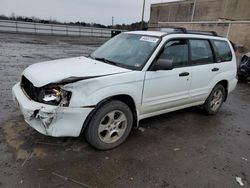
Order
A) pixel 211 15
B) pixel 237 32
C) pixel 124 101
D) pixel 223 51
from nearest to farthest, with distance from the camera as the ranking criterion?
1. pixel 124 101
2. pixel 223 51
3. pixel 237 32
4. pixel 211 15

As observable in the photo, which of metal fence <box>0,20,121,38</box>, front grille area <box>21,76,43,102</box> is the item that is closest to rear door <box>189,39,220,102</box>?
front grille area <box>21,76,43,102</box>

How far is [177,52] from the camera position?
398cm

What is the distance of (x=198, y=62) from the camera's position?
431cm

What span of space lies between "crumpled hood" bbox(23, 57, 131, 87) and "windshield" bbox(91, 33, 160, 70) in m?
0.23

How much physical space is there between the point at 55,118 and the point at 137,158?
1.28 metres

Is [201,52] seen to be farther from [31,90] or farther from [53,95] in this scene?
[31,90]

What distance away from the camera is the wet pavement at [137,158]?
2.68 meters

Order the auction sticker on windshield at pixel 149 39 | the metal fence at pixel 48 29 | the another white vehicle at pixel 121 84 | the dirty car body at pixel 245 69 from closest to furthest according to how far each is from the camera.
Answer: the another white vehicle at pixel 121 84 < the auction sticker on windshield at pixel 149 39 < the dirty car body at pixel 245 69 < the metal fence at pixel 48 29

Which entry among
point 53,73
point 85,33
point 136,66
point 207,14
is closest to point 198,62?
point 136,66

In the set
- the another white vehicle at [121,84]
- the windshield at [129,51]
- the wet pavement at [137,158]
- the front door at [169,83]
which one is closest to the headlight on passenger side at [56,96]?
the another white vehicle at [121,84]

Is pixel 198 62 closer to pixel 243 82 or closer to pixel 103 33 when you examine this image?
pixel 243 82

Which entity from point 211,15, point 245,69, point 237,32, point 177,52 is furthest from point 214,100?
point 211,15

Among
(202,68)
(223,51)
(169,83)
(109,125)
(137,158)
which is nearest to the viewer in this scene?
(137,158)

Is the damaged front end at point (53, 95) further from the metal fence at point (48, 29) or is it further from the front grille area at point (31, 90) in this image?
the metal fence at point (48, 29)
